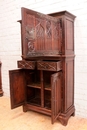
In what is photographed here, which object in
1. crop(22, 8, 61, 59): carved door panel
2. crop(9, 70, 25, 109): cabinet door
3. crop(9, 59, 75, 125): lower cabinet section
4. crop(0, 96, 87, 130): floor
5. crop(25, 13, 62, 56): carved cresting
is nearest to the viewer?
crop(22, 8, 61, 59): carved door panel

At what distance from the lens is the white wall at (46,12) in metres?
2.22

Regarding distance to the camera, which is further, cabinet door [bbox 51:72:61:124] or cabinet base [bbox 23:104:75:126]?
cabinet base [bbox 23:104:75:126]

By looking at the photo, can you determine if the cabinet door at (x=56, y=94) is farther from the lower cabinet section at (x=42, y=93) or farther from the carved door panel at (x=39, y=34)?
the carved door panel at (x=39, y=34)

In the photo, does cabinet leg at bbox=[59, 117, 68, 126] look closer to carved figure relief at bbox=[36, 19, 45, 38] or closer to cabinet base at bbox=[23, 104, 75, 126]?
cabinet base at bbox=[23, 104, 75, 126]

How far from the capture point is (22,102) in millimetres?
2369

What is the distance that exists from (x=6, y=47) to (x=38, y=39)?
159cm

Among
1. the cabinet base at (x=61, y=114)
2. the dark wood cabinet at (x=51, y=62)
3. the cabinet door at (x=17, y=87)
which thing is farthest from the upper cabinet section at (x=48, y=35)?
the cabinet base at (x=61, y=114)

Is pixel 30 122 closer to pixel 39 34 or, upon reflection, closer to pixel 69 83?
pixel 69 83

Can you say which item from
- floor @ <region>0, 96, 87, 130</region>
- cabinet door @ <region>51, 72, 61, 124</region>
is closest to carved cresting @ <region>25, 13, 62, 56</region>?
cabinet door @ <region>51, 72, 61, 124</region>

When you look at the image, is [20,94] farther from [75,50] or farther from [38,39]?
[75,50]

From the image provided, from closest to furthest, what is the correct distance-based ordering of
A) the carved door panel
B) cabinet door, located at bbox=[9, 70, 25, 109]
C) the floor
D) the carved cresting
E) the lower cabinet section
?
the carved door panel → the carved cresting → the lower cabinet section → the floor → cabinet door, located at bbox=[9, 70, 25, 109]

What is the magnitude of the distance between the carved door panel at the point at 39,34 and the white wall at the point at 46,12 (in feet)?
1.40

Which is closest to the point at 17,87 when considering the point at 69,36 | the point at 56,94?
the point at 56,94

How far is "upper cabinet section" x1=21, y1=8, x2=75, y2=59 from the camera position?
1.73 m
